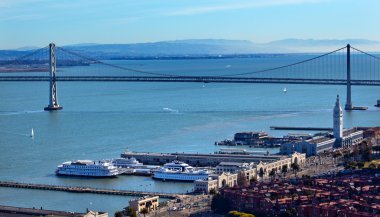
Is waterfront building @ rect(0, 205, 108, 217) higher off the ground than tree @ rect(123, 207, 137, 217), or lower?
higher

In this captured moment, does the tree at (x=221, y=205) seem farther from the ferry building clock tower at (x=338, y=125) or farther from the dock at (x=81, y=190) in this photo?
the ferry building clock tower at (x=338, y=125)

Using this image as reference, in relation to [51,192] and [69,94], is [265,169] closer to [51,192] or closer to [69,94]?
[51,192]

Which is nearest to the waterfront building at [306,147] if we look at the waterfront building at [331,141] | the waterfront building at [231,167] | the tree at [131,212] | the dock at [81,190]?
the waterfront building at [331,141]

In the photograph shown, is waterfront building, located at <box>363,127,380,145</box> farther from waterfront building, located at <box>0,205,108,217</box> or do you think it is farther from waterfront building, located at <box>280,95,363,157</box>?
waterfront building, located at <box>0,205,108,217</box>

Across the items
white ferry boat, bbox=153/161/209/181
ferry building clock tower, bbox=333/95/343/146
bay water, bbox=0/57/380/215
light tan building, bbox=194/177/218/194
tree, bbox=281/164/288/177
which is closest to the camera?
light tan building, bbox=194/177/218/194

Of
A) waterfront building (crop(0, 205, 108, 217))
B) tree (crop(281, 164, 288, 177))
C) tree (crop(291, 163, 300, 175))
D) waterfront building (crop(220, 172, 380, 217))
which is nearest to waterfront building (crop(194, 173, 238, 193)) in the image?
waterfront building (crop(220, 172, 380, 217))

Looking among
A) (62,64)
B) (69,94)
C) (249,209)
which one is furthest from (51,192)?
(62,64)

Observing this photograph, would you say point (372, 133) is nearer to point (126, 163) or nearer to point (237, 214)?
point (126, 163)
